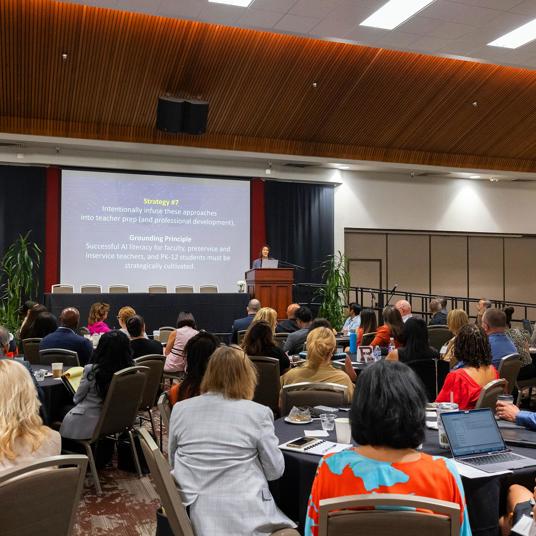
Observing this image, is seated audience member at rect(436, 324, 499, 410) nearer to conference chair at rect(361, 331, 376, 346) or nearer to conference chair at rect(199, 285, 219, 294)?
conference chair at rect(361, 331, 376, 346)

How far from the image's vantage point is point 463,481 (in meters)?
2.45

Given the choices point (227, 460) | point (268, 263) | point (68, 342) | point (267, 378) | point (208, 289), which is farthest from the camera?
point (208, 289)

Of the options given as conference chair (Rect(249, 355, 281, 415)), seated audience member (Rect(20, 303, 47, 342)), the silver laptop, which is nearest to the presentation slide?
the silver laptop

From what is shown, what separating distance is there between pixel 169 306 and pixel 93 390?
251 inches

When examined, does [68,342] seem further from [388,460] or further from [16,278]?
[16,278]

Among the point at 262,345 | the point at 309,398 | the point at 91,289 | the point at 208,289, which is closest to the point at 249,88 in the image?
the point at 208,289

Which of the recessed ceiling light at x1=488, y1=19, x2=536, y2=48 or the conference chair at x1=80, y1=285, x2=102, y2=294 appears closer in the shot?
the recessed ceiling light at x1=488, y1=19, x2=536, y2=48

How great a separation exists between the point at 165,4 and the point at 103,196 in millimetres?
5365

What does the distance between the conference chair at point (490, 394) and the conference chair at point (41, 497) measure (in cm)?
234

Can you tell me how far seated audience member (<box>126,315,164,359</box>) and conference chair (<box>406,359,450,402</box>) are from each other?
2.42 meters

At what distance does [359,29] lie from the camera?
9117 millimetres

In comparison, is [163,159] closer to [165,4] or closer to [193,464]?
[165,4]

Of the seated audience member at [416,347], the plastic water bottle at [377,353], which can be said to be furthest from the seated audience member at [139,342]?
the seated audience member at [416,347]

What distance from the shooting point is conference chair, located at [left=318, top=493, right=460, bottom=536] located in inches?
64.0
